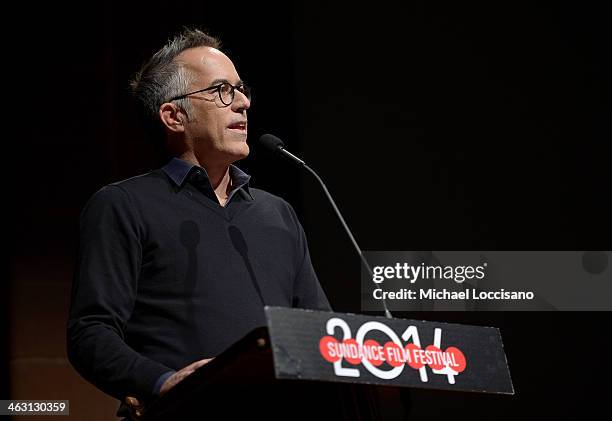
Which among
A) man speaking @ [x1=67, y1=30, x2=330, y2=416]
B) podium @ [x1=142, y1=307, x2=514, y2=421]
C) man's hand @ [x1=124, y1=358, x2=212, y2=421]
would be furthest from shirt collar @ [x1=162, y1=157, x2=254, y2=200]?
podium @ [x1=142, y1=307, x2=514, y2=421]

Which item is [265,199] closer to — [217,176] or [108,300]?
[217,176]

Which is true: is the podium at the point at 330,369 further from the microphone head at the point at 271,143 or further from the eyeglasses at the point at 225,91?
the eyeglasses at the point at 225,91

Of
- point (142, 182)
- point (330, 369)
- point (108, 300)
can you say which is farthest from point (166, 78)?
point (330, 369)

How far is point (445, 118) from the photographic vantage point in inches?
131

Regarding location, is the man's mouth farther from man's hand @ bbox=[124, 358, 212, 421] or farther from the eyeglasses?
man's hand @ bbox=[124, 358, 212, 421]

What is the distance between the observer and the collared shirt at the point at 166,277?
71.2 inches

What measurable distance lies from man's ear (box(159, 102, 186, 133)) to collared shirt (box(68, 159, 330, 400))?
0.13 metres

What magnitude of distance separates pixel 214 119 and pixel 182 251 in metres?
0.38

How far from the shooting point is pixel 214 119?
2.20m

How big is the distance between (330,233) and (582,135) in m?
0.97

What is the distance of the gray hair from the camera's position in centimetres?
224

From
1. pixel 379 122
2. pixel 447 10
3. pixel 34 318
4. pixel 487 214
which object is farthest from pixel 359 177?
pixel 34 318

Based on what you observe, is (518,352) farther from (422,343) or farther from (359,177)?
(422,343)

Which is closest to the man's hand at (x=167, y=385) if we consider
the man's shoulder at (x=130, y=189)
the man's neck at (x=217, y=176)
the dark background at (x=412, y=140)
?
the man's shoulder at (x=130, y=189)
